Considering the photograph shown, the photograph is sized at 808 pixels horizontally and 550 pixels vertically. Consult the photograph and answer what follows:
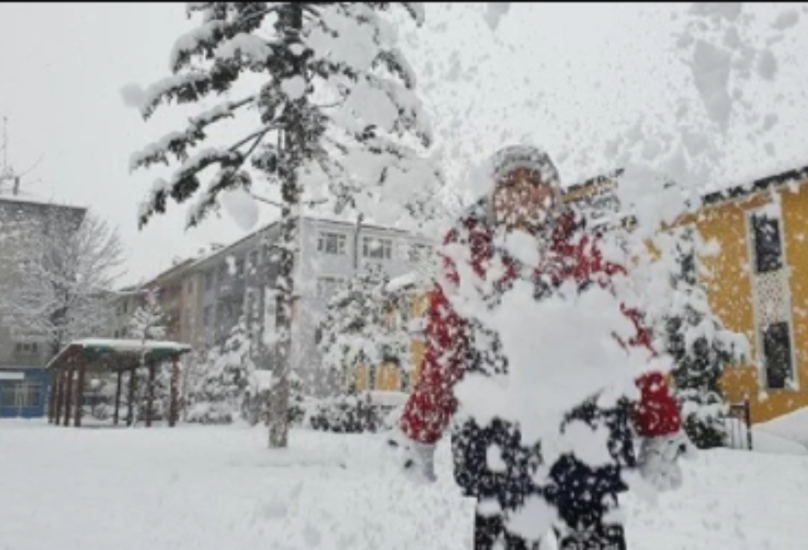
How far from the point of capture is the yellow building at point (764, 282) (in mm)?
16016

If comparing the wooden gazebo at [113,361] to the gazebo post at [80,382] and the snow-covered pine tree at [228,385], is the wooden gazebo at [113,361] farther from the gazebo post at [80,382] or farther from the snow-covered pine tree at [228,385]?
the snow-covered pine tree at [228,385]

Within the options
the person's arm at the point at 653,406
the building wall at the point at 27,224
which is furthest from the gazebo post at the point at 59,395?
the person's arm at the point at 653,406

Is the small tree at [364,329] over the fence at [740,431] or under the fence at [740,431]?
over

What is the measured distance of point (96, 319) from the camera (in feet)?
104

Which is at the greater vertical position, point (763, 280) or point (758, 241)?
point (758, 241)

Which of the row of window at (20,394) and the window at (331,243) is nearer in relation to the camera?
the window at (331,243)

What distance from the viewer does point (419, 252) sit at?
78.7 ft

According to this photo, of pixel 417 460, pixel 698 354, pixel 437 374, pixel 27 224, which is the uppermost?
pixel 27 224

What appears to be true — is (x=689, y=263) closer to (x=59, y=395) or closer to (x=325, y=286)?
(x=325, y=286)

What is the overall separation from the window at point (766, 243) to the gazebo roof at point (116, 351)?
17.6 meters

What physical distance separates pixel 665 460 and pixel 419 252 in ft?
70.6

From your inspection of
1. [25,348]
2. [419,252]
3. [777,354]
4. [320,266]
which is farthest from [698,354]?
[25,348]

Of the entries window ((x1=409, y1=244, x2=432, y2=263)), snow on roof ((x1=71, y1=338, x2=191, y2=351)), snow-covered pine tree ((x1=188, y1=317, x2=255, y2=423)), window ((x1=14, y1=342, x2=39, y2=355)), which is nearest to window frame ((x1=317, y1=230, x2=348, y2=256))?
snow-covered pine tree ((x1=188, y1=317, x2=255, y2=423))

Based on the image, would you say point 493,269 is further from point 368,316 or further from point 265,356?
point 265,356
